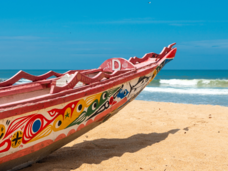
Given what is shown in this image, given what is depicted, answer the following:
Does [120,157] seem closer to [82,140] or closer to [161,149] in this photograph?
[161,149]

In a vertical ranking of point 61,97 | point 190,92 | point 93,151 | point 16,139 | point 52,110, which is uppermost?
point 61,97

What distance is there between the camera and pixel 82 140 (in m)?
Result: 5.21

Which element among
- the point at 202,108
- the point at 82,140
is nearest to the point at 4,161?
Answer: the point at 82,140

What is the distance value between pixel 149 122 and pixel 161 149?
234 cm

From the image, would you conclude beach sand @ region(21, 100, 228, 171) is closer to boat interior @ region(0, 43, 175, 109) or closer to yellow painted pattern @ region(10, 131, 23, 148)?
yellow painted pattern @ region(10, 131, 23, 148)

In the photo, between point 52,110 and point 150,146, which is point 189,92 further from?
point 52,110

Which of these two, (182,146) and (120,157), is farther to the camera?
(182,146)

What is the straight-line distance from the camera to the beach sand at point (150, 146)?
140 inches

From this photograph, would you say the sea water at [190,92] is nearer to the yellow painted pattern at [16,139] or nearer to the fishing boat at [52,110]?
the fishing boat at [52,110]

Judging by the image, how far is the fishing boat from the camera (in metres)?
2.73

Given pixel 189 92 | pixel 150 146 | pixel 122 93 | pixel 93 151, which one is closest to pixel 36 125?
pixel 93 151

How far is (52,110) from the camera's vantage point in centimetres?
308

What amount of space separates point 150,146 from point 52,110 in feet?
7.47

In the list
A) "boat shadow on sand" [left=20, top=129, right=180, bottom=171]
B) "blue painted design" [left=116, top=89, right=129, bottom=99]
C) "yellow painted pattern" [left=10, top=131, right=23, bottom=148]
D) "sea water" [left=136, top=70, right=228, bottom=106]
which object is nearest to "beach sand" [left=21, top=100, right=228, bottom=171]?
"boat shadow on sand" [left=20, top=129, right=180, bottom=171]
